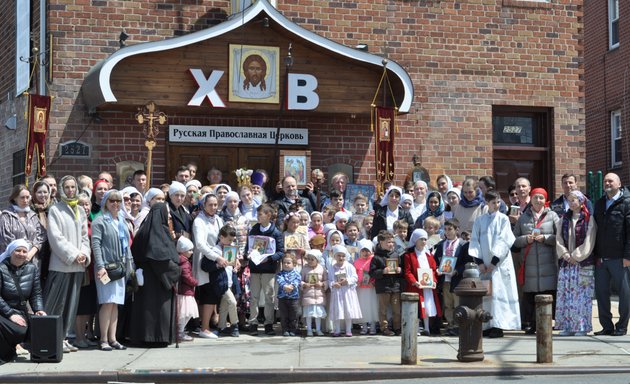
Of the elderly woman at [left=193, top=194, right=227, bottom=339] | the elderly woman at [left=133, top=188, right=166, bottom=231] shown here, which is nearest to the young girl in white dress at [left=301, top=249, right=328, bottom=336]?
the elderly woman at [left=193, top=194, right=227, bottom=339]

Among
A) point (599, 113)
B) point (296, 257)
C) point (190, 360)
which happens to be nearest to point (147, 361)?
point (190, 360)

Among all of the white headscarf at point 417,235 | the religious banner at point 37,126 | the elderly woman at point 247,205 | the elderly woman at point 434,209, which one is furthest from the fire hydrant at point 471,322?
the religious banner at point 37,126

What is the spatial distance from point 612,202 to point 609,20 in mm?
16252

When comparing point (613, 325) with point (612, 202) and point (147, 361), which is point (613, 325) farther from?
point (147, 361)

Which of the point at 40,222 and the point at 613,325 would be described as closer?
the point at 40,222

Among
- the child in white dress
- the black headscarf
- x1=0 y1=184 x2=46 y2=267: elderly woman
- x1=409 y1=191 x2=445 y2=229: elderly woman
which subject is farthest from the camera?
x1=409 y1=191 x2=445 y2=229: elderly woman

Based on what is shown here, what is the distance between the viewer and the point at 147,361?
11.7 m

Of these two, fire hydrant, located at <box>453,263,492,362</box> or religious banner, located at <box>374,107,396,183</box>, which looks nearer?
fire hydrant, located at <box>453,263,492,362</box>

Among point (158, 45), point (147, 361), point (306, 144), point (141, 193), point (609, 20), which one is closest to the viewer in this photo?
point (147, 361)

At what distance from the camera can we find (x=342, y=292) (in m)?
14.2

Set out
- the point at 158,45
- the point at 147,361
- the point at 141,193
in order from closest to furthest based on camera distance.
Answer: the point at 147,361, the point at 141,193, the point at 158,45

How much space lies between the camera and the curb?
10.8 meters

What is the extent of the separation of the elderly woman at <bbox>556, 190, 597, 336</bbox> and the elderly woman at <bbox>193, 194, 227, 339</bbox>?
4.50 metres

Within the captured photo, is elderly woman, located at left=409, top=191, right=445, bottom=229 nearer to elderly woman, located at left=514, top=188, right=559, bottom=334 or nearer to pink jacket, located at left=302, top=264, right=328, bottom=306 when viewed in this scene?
elderly woman, located at left=514, top=188, right=559, bottom=334
